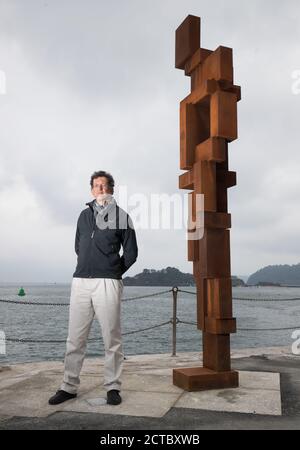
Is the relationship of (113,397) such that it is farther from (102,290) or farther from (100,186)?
(100,186)

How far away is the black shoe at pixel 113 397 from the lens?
3445 mm

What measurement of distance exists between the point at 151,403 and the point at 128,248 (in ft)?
4.24

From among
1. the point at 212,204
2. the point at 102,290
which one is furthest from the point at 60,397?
the point at 212,204

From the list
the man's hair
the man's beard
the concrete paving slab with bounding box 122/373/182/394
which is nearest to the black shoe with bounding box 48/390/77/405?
the concrete paving slab with bounding box 122/373/182/394

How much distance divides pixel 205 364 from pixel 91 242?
5.66 feet

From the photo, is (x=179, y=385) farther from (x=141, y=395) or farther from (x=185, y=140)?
(x=185, y=140)

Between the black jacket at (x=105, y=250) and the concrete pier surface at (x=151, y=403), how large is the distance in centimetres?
106

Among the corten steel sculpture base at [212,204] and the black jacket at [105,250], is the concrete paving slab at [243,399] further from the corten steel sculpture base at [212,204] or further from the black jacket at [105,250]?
the black jacket at [105,250]

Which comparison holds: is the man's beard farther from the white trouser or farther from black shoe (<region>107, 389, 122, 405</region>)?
black shoe (<region>107, 389, 122, 405</region>)

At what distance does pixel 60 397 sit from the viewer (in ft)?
11.5

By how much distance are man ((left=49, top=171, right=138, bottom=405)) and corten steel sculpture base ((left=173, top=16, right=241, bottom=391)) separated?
81 centimetres

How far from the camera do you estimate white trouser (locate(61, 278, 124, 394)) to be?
3.60 meters
